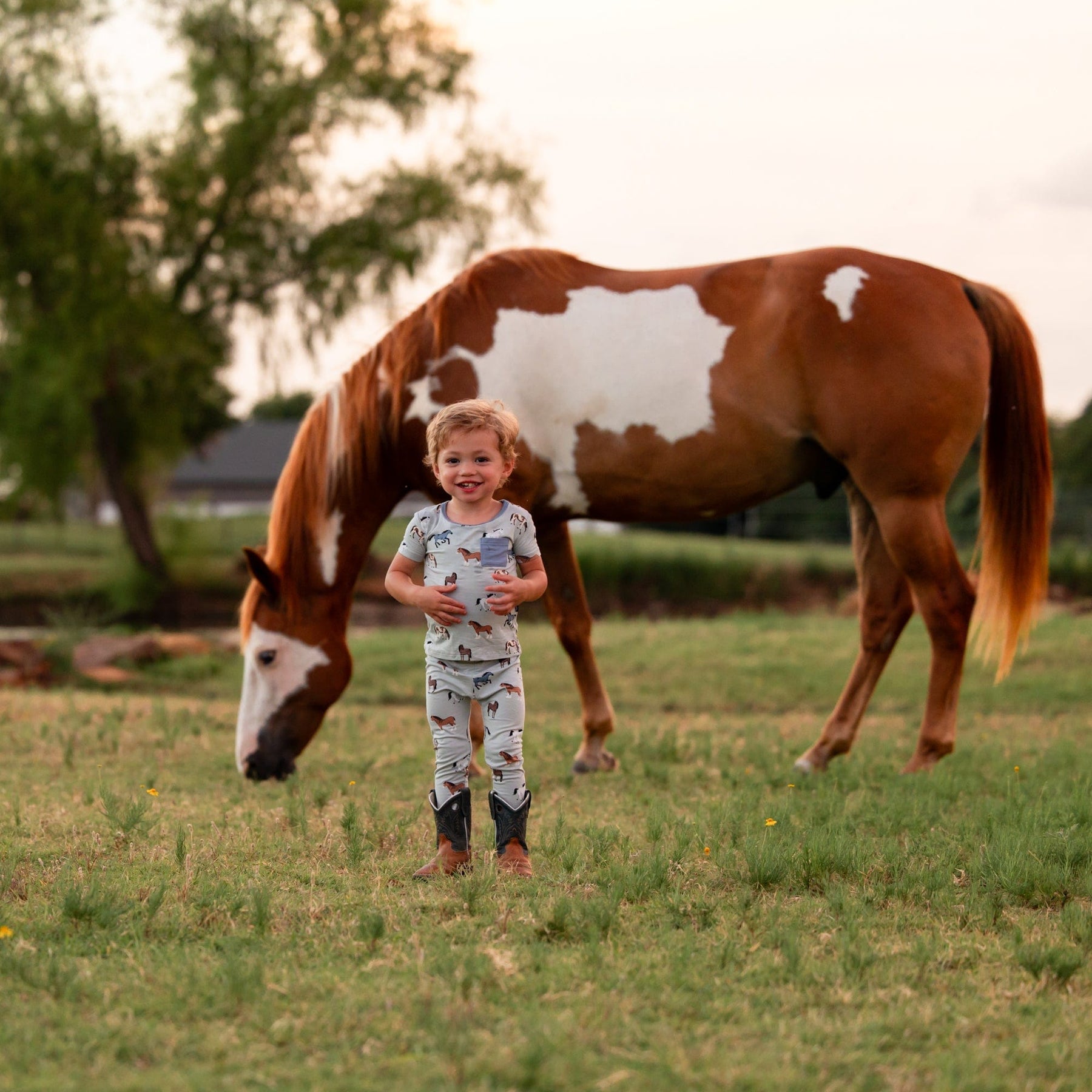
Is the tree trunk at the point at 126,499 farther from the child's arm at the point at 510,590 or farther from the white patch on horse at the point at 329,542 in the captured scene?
the child's arm at the point at 510,590

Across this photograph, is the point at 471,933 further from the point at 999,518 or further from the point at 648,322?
the point at 999,518

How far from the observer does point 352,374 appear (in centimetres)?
527

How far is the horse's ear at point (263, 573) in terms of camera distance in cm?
488

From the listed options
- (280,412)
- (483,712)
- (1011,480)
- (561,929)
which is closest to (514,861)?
(483,712)

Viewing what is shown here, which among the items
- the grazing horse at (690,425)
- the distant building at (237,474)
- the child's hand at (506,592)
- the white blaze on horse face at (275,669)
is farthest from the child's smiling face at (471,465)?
the distant building at (237,474)

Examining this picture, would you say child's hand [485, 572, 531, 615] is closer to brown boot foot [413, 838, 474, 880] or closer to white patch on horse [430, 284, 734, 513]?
brown boot foot [413, 838, 474, 880]

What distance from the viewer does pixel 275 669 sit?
16.6ft

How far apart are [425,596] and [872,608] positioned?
2.94 meters

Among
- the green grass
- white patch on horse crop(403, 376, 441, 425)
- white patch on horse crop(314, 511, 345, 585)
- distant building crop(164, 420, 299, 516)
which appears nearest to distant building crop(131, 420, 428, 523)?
distant building crop(164, 420, 299, 516)

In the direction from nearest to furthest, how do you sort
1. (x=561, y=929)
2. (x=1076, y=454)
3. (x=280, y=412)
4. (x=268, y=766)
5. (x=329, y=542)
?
(x=561, y=929), (x=268, y=766), (x=329, y=542), (x=1076, y=454), (x=280, y=412)

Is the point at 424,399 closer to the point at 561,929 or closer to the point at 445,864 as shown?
the point at 445,864

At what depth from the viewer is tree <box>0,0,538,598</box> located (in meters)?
18.3

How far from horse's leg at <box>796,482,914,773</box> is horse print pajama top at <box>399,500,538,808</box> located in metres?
2.47

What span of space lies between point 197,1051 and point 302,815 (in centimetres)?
182
